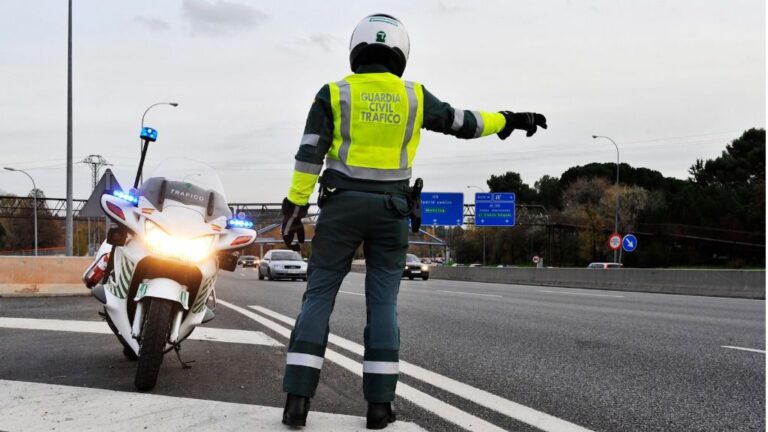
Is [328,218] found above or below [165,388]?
above

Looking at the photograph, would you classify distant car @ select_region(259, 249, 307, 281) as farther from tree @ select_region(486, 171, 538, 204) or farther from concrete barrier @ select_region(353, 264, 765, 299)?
tree @ select_region(486, 171, 538, 204)

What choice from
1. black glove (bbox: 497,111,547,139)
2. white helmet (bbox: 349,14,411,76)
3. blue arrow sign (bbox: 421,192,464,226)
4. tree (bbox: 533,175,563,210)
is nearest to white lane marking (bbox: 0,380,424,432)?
black glove (bbox: 497,111,547,139)

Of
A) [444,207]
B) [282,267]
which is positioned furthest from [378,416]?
[444,207]

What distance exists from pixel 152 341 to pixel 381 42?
6.70 feet

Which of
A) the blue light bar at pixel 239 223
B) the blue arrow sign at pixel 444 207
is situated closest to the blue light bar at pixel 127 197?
the blue light bar at pixel 239 223

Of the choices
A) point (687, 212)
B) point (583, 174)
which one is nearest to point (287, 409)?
point (687, 212)

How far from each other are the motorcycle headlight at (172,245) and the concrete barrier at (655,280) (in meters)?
16.4

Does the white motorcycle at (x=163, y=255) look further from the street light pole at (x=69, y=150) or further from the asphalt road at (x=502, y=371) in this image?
the street light pole at (x=69, y=150)

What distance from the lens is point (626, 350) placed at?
624cm

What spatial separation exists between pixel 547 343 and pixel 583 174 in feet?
284

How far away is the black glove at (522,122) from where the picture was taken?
4121 millimetres

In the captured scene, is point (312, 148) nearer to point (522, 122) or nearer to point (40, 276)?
point (522, 122)

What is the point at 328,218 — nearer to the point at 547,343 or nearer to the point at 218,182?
the point at 218,182

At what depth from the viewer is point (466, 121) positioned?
389cm
